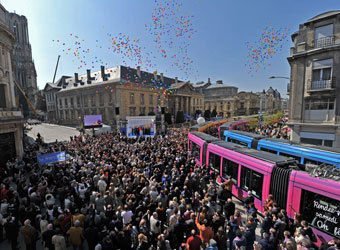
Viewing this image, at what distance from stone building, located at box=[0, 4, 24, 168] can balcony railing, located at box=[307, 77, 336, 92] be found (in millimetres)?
26906

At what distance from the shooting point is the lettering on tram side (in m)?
5.90

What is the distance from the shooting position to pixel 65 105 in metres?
59.1

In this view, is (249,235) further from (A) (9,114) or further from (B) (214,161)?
(A) (9,114)

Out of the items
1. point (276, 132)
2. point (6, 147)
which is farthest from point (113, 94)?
point (276, 132)

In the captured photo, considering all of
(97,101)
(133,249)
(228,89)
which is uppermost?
(228,89)

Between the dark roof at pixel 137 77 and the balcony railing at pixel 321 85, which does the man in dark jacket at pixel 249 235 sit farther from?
the dark roof at pixel 137 77

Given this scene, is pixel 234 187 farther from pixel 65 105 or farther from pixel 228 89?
pixel 228 89

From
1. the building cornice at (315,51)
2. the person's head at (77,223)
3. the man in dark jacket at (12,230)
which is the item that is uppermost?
the building cornice at (315,51)

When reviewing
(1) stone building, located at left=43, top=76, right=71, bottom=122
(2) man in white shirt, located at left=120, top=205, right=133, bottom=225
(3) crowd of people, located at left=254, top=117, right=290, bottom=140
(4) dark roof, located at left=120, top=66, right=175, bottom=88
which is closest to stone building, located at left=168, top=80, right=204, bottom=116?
(4) dark roof, located at left=120, top=66, right=175, bottom=88

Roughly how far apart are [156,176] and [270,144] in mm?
7402

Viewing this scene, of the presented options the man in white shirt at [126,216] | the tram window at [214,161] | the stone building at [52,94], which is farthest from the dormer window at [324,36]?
the stone building at [52,94]

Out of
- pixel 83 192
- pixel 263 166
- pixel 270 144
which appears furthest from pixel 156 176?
pixel 270 144

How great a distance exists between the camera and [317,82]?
60.9ft

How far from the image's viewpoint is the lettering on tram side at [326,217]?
5.90m
